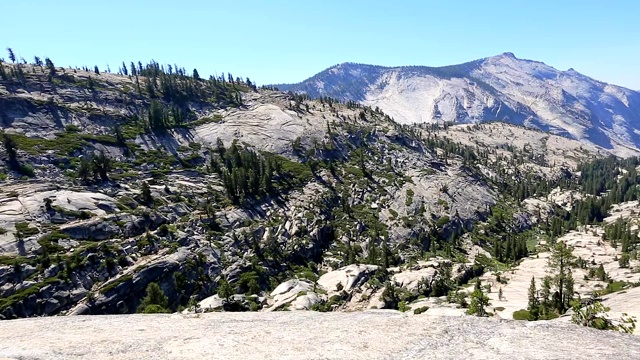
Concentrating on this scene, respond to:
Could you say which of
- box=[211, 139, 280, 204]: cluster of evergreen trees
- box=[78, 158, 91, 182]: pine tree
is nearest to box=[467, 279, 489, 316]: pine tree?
box=[211, 139, 280, 204]: cluster of evergreen trees

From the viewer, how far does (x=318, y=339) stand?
38.0 meters

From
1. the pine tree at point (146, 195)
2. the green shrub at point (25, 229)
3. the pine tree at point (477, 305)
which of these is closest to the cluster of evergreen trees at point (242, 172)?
the pine tree at point (146, 195)

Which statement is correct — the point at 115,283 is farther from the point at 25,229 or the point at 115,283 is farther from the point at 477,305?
the point at 477,305

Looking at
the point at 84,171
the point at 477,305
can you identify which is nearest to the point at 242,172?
the point at 84,171

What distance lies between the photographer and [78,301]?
8150 centimetres

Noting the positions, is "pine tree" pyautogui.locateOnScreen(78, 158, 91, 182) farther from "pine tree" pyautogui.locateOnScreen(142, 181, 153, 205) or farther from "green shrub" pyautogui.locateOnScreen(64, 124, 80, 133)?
"green shrub" pyautogui.locateOnScreen(64, 124, 80, 133)

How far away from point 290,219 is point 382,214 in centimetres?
4674

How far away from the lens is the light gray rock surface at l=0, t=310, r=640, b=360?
3381 centimetres

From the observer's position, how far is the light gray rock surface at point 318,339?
3381cm

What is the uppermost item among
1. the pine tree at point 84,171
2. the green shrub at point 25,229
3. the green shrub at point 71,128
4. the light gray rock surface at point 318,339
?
the green shrub at point 71,128

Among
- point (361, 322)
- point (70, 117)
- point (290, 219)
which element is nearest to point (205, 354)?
point (361, 322)

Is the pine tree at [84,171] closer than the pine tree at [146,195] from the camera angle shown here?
No

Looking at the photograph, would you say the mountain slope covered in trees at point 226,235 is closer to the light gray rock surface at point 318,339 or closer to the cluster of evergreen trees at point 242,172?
the cluster of evergreen trees at point 242,172

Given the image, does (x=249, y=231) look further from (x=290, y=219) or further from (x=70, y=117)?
(x=70, y=117)
